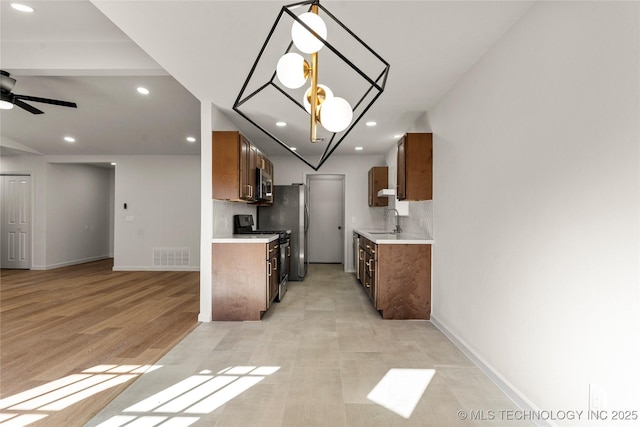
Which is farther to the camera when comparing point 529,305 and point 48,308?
point 48,308

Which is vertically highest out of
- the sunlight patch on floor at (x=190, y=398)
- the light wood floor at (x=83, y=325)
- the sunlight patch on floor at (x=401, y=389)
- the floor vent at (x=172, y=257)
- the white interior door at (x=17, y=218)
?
the white interior door at (x=17, y=218)

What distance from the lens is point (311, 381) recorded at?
2.28 metres

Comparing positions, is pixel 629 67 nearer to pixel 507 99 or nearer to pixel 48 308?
pixel 507 99

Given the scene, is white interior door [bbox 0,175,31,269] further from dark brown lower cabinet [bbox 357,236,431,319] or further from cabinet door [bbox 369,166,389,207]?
dark brown lower cabinet [bbox 357,236,431,319]

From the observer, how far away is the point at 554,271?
1744 millimetres

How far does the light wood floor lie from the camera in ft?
7.77

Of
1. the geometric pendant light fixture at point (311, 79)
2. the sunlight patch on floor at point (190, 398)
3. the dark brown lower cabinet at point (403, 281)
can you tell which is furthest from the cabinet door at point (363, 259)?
the sunlight patch on floor at point (190, 398)

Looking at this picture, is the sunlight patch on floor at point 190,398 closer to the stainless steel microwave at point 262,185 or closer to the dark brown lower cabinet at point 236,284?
the dark brown lower cabinet at point 236,284

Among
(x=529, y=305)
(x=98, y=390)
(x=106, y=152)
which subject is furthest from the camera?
(x=106, y=152)

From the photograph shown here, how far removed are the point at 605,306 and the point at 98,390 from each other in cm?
293

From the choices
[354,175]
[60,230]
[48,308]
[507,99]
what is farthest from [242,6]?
[60,230]

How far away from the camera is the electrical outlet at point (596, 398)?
4.67ft

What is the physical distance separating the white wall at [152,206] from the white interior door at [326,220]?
8.97 ft

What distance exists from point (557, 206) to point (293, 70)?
158 centimetres
